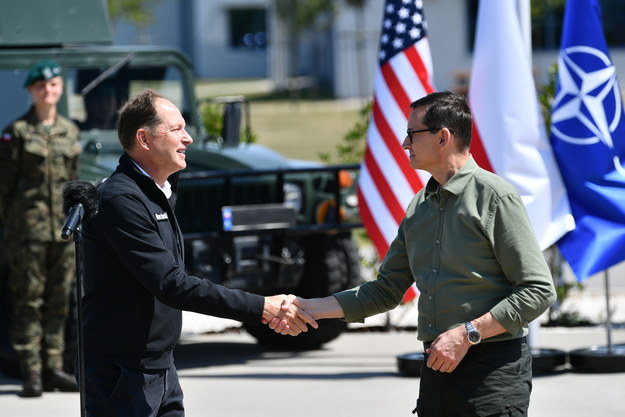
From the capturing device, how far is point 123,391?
4195mm

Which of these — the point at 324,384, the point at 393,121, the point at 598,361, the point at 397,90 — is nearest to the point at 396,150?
the point at 393,121

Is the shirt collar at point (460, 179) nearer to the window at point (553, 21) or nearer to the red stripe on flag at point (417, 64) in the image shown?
the red stripe on flag at point (417, 64)

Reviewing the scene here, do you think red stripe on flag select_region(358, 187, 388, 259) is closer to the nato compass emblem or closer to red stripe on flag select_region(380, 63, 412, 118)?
red stripe on flag select_region(380, 63, 412, 118)

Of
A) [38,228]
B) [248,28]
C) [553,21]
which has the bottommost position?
[38,228]

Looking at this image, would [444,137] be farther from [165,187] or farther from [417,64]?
[417,64]

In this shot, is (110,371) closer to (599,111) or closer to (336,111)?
(599,111)

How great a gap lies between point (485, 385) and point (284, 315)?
30.8 inches

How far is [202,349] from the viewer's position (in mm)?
9805

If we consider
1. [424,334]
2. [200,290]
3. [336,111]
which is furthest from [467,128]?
[336,111]

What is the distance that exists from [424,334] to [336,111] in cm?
3219

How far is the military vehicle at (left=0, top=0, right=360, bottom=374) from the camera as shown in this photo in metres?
8.52

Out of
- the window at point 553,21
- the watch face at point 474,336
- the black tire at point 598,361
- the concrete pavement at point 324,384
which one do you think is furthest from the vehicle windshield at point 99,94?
the window at point 553,21

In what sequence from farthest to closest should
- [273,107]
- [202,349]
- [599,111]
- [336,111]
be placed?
1. [273,107]
2. [336,111]
3. [202,349]
4. [599,111]

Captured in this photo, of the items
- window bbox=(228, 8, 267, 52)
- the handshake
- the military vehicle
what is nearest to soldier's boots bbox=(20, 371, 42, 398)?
the military vehicle
